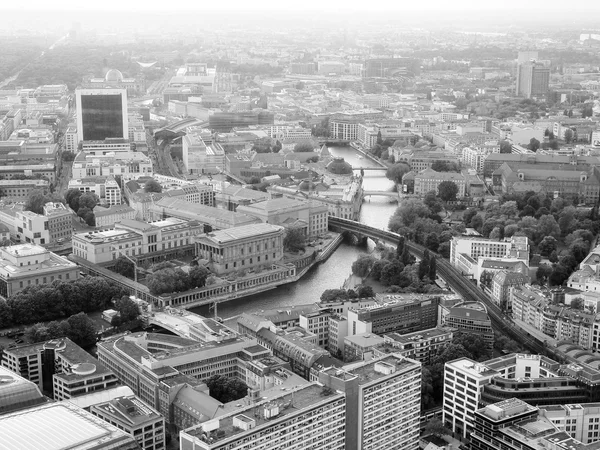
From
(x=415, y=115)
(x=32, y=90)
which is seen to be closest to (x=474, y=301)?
(x=415, y=115)

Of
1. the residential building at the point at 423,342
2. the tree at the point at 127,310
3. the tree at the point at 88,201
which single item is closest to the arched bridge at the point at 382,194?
the tree at the point at 88,201

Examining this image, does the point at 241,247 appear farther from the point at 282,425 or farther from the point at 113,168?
the point at 282,425

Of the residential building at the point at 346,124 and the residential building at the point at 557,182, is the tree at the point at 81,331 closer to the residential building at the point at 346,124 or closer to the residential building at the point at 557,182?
the residential building at the point at 557,182

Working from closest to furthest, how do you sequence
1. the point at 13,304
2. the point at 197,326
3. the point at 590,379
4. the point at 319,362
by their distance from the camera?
the point at 590,379 < the point at 319,362 < the point at 197,326 < the point at 13,304

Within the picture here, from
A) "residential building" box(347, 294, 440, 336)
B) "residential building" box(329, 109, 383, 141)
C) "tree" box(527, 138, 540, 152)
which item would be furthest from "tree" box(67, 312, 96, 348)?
"residential building" box(329, 109, 383, 141)

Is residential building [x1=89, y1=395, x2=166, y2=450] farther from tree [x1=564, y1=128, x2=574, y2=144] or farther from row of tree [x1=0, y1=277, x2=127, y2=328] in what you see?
tree [x1=564, y1=128, x2=574, y2=144]

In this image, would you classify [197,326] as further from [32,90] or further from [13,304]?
[32,90]
